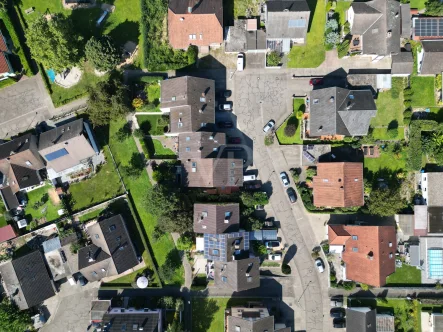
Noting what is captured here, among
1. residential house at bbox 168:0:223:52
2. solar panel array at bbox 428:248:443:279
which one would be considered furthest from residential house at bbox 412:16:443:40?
solar panel array at bbox 428:248:443:279

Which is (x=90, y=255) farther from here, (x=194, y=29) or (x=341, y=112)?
(x=341, y=112)

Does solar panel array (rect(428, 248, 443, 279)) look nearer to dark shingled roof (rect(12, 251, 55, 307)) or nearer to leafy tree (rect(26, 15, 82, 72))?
dark shingled roof (rect(12, 251, 55, 307))

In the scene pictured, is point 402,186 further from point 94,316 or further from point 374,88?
point 94,316

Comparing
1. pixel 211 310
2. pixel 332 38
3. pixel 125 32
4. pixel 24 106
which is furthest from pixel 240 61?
pixel 211 310

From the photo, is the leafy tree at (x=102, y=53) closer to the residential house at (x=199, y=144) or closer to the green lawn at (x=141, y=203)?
the green lawn at (x=141, y=203)

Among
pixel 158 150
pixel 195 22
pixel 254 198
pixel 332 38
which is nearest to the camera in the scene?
pixel 195 22

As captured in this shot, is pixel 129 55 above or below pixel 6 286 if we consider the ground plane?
above

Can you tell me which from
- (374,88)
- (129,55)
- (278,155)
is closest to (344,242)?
(278,155)

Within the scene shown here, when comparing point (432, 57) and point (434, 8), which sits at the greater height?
point (434, 8)
